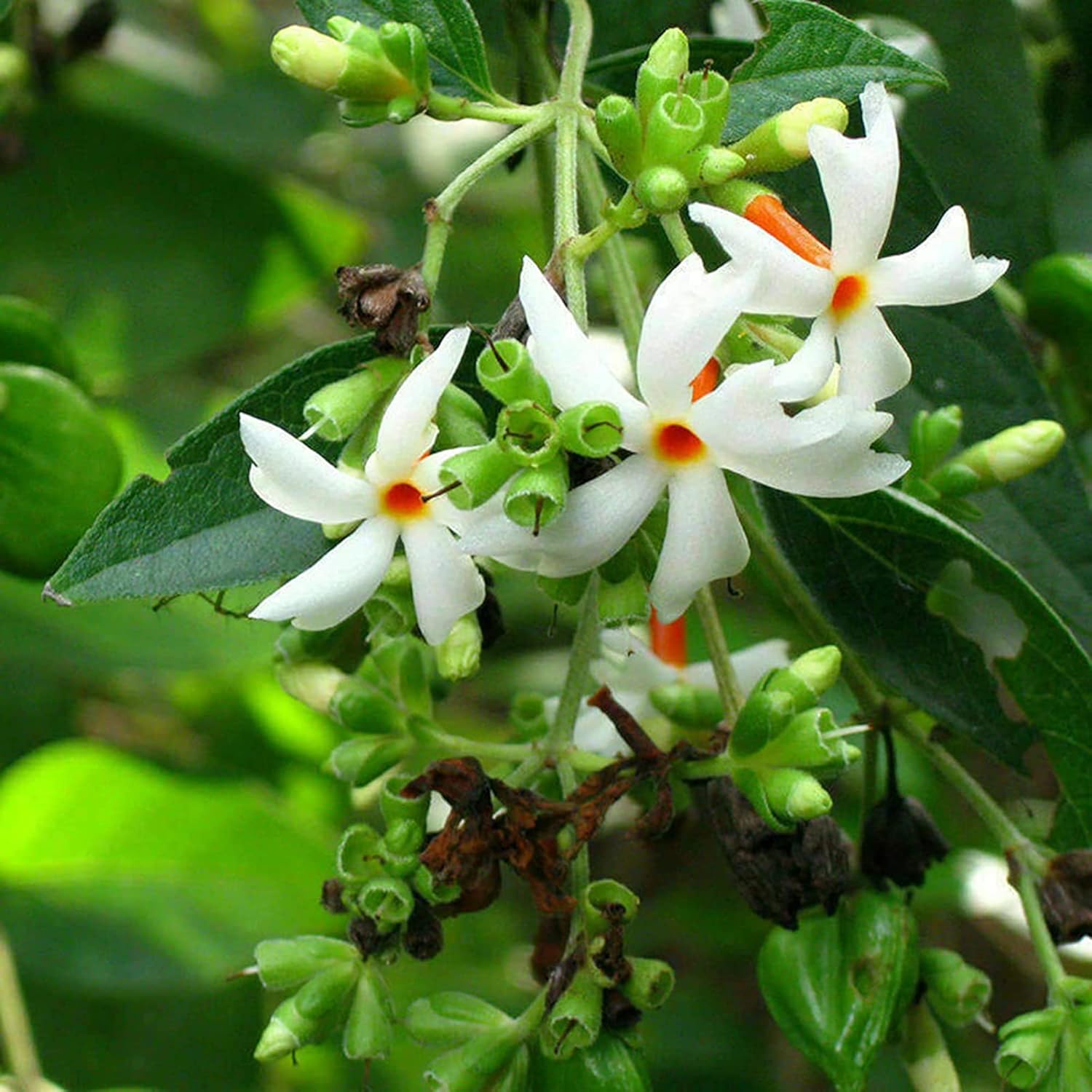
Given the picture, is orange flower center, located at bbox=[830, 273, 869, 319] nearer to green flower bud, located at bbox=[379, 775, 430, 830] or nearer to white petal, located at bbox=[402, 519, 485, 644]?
white petal, located at bbox=[402, 519, 485, 644]

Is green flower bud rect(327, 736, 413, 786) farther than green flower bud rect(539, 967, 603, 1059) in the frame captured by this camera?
Yes

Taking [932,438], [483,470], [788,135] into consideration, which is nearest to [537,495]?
[483,470]

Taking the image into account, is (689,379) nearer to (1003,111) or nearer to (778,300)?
(778,300)

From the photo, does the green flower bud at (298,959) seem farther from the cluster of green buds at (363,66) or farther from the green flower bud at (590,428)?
the cluster of green buds at (363,66)

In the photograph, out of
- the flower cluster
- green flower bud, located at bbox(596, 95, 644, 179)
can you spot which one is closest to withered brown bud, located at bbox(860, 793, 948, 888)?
the flower cluster

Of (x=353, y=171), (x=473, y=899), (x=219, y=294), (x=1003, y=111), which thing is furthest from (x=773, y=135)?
(x=353, y=171)

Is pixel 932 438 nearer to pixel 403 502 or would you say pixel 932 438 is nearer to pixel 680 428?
pixel 680 428
